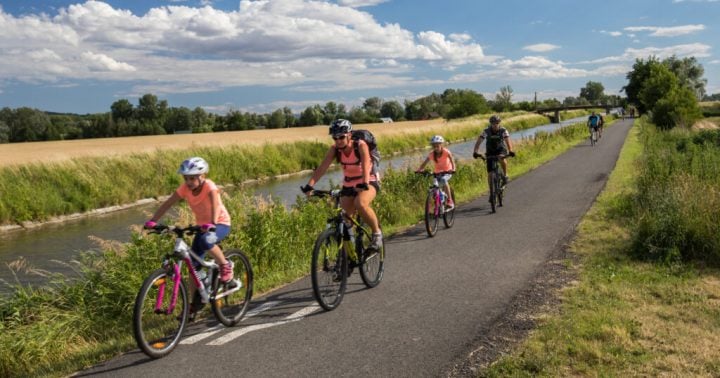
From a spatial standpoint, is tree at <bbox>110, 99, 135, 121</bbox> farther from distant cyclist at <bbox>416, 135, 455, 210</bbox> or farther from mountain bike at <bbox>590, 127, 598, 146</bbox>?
distant cyclist at <bbox>416, 135, 455, 210</bbox>

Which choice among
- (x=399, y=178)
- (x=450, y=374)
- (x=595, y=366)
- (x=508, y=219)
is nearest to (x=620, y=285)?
(x=595, y=366)

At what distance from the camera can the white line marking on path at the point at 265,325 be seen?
218 inches

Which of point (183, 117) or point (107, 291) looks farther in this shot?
point (183, 117)

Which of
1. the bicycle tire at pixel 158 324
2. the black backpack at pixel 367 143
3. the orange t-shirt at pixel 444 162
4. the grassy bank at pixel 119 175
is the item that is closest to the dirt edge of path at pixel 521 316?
the black backpack at pixel 367 143

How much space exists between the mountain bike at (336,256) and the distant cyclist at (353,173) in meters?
0.13

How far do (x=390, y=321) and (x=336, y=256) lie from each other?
3.39 feet

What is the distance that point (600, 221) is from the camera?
1082 cm

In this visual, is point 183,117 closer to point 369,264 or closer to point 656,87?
point 656,87

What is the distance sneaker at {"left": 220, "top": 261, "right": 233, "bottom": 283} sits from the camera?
5.86m

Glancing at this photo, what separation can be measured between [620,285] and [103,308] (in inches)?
269

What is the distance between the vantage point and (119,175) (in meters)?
24.0

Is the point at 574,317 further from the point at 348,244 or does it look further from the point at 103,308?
the point at 103,308

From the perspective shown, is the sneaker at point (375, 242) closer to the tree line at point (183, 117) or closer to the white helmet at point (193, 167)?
the white helmet at point (193, 167)

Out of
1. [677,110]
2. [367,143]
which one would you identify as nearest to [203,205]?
[367,143]
